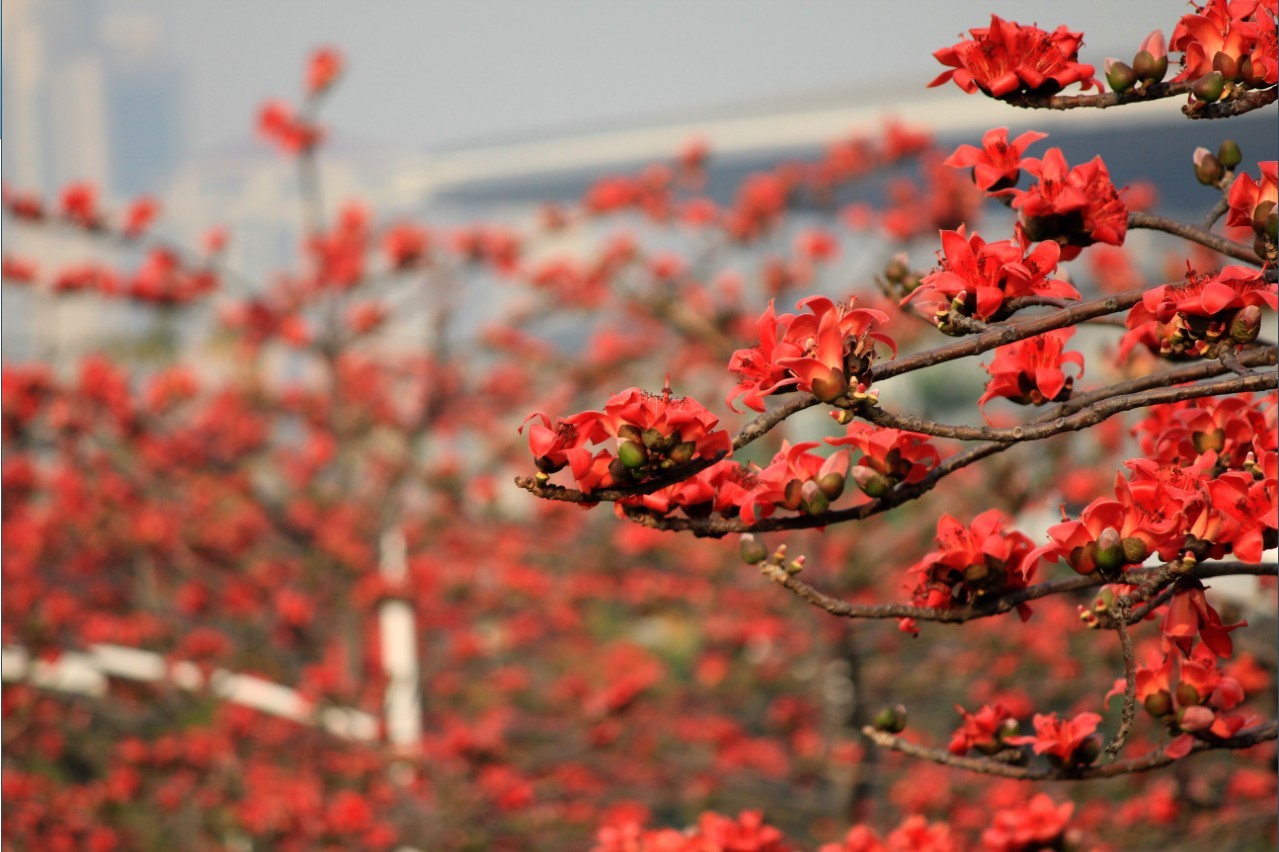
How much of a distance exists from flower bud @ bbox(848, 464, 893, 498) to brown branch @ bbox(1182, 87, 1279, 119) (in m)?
0.54

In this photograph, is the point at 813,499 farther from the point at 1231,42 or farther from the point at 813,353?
the point at 1231,42

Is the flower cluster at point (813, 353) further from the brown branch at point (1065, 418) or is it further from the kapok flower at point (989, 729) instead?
the kapok flower at point (989, 729)

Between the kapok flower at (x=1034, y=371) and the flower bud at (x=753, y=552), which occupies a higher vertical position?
the kapok flower at (x=1034, y=371)

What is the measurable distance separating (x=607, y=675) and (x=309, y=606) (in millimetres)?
1863

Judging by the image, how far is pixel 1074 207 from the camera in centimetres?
142

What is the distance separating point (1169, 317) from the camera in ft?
4.64

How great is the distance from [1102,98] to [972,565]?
1.86 ft

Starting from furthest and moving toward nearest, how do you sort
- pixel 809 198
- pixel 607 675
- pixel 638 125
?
pixel 638 125 → pixel 607 675 → pixel 809 198

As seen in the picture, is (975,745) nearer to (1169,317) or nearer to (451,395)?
Answer: (1169,317)

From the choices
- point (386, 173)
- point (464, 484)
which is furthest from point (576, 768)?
point (386, 173)

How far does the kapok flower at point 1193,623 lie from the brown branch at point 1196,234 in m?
0.38

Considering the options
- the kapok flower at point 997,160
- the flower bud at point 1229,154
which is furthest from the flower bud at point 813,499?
the flower bud at point 1229,154

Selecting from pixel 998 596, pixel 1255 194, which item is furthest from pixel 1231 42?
pixel 998 596

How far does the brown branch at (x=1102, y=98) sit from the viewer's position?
144cm
